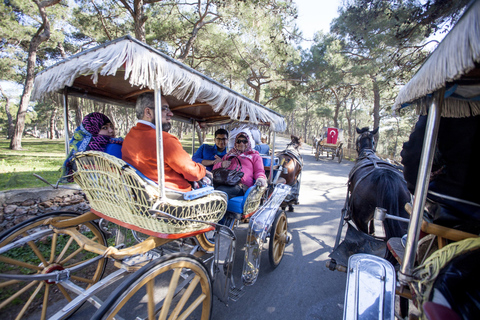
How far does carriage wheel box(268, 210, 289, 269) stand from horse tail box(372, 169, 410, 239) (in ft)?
4.27

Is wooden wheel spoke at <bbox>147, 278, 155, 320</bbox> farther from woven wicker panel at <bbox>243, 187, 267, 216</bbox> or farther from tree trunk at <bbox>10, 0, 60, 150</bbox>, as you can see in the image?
tree trunk at <bbox>10, 0, 60, 150</bbox>

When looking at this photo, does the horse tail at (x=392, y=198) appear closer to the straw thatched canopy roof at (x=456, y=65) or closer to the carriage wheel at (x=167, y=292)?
the straw thatched canopy roof at (x=456, y=65)

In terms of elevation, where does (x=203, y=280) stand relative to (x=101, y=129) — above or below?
below

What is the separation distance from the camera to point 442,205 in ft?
5.31

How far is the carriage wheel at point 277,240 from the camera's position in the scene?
304 centimetres

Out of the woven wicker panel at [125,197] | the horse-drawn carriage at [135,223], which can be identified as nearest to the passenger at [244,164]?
the horse-drawn carriage at [135,223]

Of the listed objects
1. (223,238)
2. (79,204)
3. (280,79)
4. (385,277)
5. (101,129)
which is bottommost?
(79,204)

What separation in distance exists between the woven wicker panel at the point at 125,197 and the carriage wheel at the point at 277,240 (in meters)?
1.34

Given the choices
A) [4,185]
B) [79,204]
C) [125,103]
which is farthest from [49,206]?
[125,103]

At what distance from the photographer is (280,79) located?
50.5 ft

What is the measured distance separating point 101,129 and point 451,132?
306 cm

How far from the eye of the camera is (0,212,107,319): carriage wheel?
6.30 feet

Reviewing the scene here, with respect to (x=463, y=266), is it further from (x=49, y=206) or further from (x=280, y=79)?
(x=280, y=79)

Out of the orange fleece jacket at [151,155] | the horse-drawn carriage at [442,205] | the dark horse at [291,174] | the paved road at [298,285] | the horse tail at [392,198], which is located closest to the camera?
the horse-drawn carriage at [442,205]
